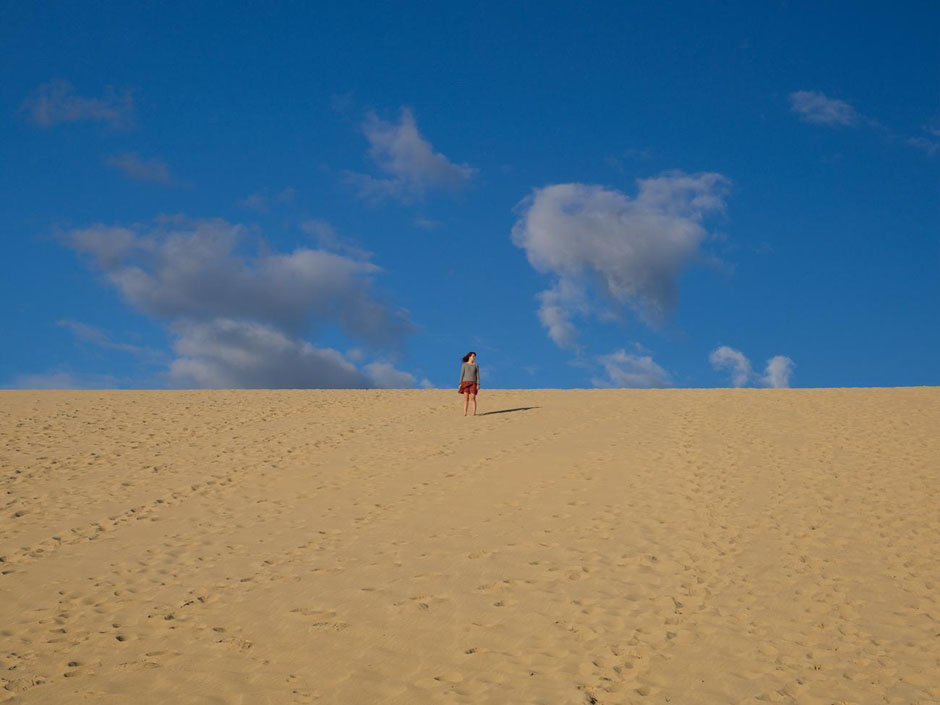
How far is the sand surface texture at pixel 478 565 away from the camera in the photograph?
8.35 metres

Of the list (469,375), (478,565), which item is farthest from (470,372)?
(478,565)

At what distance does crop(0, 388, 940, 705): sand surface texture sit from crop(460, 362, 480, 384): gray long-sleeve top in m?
1.80

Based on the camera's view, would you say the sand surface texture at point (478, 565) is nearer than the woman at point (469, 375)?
Yes

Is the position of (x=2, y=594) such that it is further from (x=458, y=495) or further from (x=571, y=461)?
(x=571, y=461)

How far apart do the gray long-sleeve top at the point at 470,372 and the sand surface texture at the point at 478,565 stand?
1804mm

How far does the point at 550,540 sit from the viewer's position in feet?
42.3

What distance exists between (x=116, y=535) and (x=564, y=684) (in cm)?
1020

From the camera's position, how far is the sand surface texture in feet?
27.4

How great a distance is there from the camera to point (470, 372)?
2448 centimetres

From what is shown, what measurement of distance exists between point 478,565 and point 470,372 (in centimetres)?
1305

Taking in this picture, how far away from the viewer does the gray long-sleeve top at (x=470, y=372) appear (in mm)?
24422

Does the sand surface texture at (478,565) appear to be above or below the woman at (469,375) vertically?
below

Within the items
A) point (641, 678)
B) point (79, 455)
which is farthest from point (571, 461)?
point (79, 455)

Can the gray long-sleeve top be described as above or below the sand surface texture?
above
